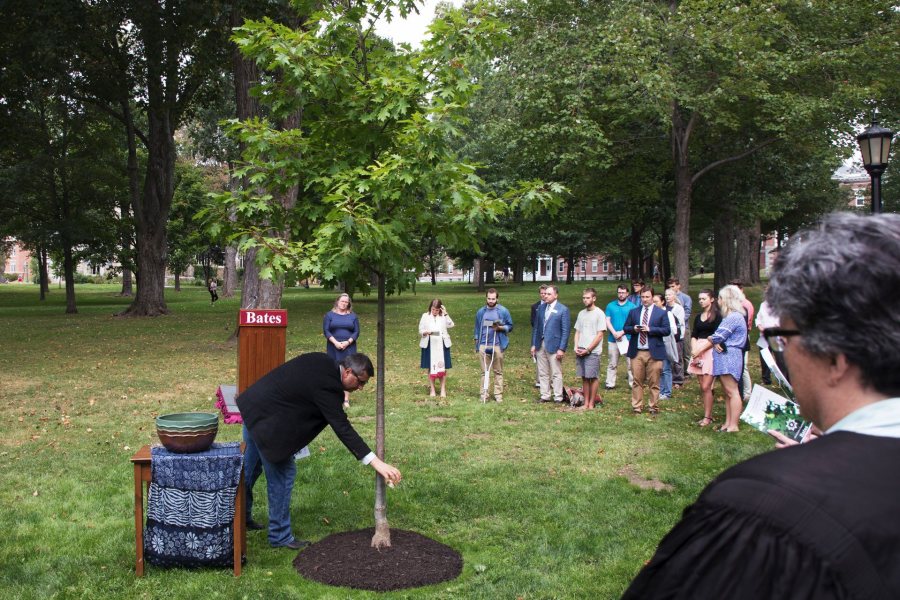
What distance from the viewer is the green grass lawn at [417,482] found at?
6004 mm

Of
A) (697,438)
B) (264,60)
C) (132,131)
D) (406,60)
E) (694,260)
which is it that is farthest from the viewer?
(694,260)

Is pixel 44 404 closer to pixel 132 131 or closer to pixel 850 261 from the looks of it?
pixel 850 261

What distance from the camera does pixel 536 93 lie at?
1881 cm

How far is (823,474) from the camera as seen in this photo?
1353 mm

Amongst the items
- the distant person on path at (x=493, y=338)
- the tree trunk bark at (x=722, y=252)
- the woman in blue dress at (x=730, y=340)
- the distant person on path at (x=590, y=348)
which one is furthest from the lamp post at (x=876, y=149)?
the tree trunk bark at (x=722, y=252)

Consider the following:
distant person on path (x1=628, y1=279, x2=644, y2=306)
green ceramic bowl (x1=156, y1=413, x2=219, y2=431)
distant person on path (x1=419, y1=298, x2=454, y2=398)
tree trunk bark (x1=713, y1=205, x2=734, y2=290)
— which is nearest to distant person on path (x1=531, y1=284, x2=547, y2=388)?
distant person on path (x1=419, y1=298, x2=454, y2=398)

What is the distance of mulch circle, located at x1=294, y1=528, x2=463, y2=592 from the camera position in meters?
5.98

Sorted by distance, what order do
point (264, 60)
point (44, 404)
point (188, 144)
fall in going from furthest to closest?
1. point (188, 144)
2. point (44, 404)
3. point (264, 60)

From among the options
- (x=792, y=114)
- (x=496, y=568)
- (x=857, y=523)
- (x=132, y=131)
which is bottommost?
(x=496, y=568)

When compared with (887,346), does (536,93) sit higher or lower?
higher

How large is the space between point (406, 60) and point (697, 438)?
694 centimetres

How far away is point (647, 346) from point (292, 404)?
26.4 feet

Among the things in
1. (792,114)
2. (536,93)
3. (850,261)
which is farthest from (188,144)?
(850,261)

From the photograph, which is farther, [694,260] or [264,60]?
[694,260]
